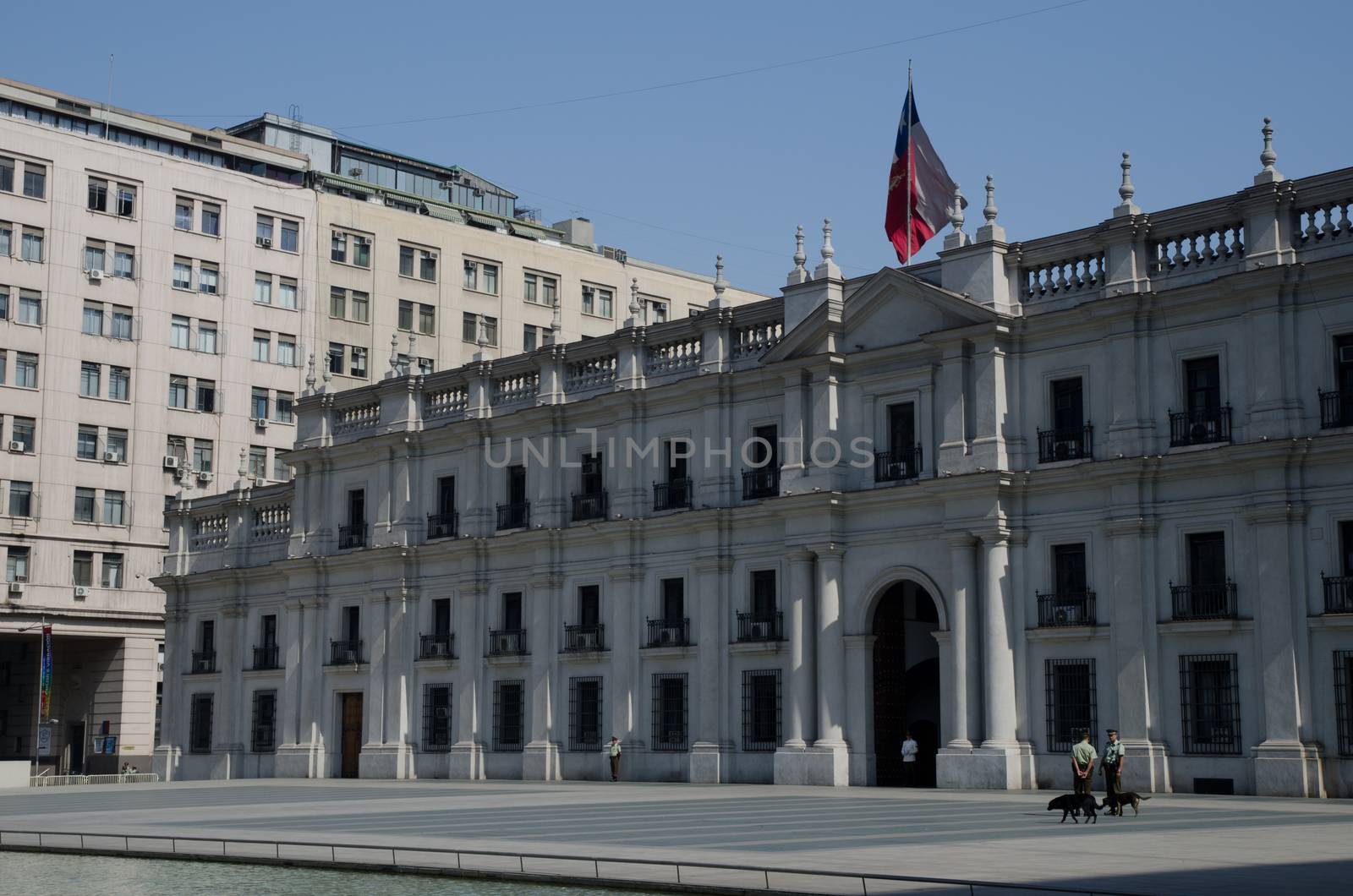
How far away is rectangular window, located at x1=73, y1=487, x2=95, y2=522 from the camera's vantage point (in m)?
67.4

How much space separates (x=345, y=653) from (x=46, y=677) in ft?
58.6

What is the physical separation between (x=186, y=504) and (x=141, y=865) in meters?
42.2

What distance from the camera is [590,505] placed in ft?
157

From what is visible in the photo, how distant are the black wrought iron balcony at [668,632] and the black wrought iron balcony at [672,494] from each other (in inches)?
123

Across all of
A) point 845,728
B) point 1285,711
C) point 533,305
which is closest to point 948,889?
point 1285,711

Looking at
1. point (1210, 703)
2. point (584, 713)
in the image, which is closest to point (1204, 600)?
point (1210, 703)

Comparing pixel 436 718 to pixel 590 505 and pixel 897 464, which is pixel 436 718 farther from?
pixel 897 464

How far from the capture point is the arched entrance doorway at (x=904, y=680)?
4088 cm

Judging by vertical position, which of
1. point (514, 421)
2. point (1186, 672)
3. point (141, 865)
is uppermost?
point (514, 421)

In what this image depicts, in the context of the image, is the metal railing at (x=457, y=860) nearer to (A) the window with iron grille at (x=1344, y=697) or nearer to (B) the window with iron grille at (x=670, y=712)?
(A) the window with iron grille at (x=1344, y=697)

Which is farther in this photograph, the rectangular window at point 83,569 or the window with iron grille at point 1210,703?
the rectangular window at point 83,569

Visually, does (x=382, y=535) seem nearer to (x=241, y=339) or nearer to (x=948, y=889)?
(x=241, y=339)

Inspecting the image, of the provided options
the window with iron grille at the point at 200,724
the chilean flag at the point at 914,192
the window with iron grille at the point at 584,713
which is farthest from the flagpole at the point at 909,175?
A: the window with iron grille at the point at 200,724

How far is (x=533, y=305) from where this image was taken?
8056cm
